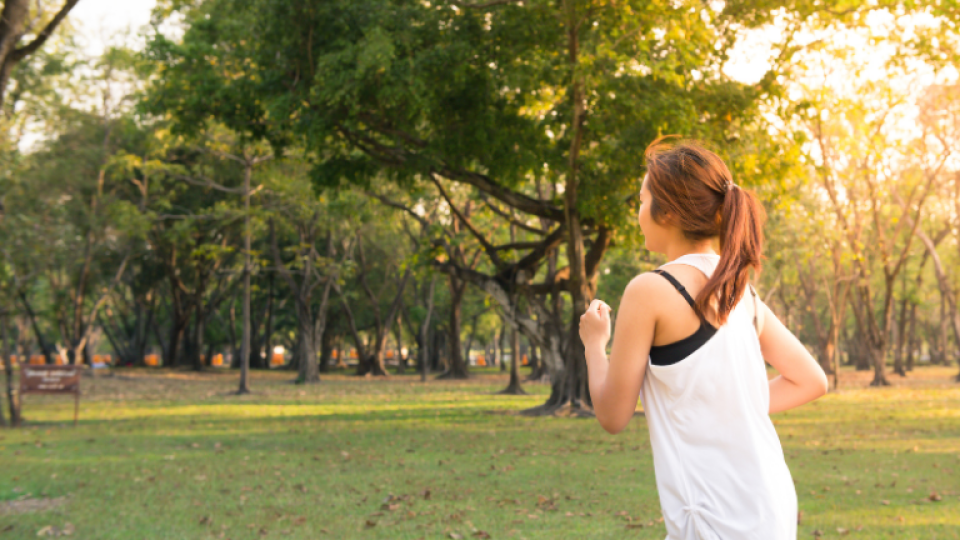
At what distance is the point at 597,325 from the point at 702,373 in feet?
1.06

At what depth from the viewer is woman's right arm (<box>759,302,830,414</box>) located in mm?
2379

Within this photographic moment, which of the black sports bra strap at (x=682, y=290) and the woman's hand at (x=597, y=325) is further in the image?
the woman's hand at (x=597, y=325)

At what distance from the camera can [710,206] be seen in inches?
85.5

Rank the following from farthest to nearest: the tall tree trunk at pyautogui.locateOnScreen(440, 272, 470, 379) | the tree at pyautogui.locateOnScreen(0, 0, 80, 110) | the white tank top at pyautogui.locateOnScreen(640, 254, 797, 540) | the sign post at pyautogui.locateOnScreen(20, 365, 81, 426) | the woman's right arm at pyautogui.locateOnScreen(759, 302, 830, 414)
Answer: the tall tree trunk at pyautogui.locateOnScreen(440, 272, 470, 379), the sign post at pyautogui.locateOnScreen(20, 365, 81, 426), the tree at pyautogui.locateOnScreen(0, 0, 80, 110), the woman's right arm at pyautogui.locateOnScreen(759, 302, 830, 414), the white tank top at pyautogui.locateOnScreen(640, 254, 797, 540)

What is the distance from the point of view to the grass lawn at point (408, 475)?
728 centimetres

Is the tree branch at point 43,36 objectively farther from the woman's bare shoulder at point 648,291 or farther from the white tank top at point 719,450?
the white tank top at point 719,450

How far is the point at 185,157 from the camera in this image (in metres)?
36.2

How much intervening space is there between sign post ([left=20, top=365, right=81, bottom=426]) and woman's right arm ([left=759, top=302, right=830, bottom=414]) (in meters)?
15.7

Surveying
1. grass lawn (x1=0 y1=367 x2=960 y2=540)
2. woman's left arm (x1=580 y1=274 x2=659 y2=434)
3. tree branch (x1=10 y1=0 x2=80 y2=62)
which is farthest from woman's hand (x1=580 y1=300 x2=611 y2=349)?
tree branch (x1=10 y1=0 x2=80 y2=62)

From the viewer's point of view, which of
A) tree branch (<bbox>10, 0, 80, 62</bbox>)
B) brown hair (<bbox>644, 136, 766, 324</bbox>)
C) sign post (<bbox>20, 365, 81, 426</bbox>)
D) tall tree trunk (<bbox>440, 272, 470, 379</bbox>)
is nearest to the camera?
brown hair (<bbox>644, 136, 766, 324</bbox>)

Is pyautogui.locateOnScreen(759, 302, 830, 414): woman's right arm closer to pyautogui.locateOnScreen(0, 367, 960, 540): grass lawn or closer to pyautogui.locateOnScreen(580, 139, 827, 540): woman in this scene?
pyautogui.locateOnScreen(580, 139, 827, 540): woman

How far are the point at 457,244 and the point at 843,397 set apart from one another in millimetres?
14637

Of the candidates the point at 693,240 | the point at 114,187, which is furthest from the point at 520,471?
the point at 114,187

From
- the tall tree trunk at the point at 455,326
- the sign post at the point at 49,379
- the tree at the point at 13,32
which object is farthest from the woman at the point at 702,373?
the tall tree trunk at the point at 455,326
